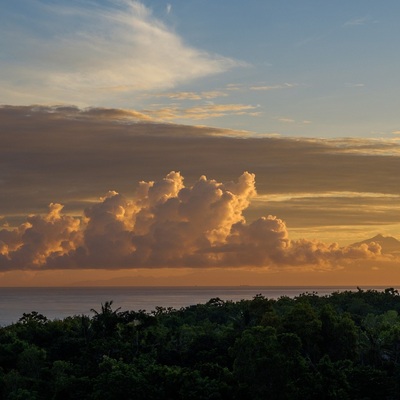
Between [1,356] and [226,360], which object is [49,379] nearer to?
[1,356]

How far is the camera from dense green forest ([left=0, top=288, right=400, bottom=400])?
67625 mm

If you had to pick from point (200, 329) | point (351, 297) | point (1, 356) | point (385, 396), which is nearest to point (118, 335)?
point (1, 356)

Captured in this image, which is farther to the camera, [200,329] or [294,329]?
[200,329]

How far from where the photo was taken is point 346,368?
7400cm

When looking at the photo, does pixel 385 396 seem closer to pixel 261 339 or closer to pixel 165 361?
pixel 261 339

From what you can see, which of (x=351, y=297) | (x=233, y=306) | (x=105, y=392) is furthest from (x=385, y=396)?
(x=351, y=297)

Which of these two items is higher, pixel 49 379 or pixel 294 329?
pixel 294 329

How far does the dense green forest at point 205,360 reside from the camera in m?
67.6

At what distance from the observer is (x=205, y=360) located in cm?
8506

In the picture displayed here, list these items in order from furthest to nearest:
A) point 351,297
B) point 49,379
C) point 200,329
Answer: point 351,297
point 200,329
point 49,379

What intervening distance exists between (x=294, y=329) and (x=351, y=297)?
96855mm

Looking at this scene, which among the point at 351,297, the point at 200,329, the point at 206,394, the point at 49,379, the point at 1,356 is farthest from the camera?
the point at 351,297

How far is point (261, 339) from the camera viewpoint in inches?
2879

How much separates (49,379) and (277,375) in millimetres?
27864
